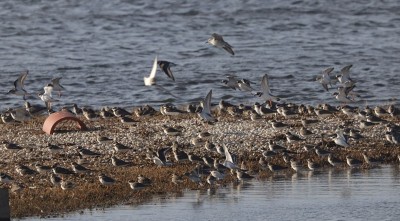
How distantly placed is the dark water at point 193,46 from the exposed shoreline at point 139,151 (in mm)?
7218

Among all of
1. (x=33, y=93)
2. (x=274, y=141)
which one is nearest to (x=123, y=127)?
(x=274, y=141)

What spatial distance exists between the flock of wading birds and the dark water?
513 centimetres

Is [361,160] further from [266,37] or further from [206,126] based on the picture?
[266,37]

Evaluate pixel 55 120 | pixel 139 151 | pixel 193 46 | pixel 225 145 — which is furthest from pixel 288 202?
pixel 193 46

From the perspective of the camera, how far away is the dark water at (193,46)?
38.8 meters

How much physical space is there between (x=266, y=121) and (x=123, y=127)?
3.52 m

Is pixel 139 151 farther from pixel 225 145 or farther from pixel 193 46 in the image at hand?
pixel 193 46

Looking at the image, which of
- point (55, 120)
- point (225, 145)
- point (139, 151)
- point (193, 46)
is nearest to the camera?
point (139, 151)

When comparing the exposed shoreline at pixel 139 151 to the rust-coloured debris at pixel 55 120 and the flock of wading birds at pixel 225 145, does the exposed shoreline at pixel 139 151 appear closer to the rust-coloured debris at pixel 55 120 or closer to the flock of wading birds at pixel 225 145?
the flock of wading birds at pixel 225 145

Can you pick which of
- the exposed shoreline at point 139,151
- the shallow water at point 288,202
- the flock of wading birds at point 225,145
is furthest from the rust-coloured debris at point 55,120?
the shallow water at point 288,202

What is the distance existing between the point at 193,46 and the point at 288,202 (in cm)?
3159

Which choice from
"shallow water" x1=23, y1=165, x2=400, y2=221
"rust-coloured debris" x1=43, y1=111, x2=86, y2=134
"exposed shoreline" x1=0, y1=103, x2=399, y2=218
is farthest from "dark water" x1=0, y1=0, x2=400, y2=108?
"shallow water" x1=23, y1=165, x2=400, y2=221

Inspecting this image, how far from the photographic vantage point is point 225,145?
82.8 feet

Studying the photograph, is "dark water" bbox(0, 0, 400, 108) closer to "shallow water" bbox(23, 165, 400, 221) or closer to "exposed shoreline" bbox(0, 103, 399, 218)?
"exposed shoreline" bbox(0, 103, 399, 218)
